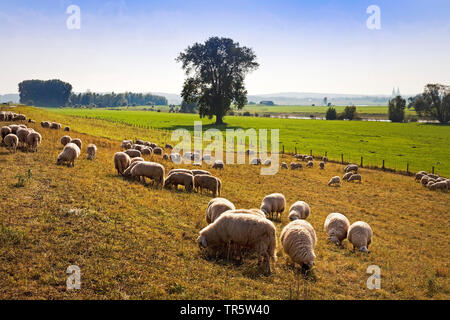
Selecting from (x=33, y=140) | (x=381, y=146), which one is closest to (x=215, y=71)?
(x=381, y=146)

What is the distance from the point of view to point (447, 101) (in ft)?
317

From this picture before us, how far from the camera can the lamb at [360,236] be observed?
499 inches

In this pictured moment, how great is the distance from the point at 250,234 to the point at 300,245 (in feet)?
5.75

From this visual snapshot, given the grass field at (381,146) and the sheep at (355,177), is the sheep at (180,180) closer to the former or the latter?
the sheep at (355,177)

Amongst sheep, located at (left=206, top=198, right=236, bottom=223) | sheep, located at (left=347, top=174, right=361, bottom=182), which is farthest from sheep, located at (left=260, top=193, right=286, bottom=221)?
sheep, located at (left=347, top=174, right=361, bottom=182)

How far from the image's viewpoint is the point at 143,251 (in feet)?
29.7

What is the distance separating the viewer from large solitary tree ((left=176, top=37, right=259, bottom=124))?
256ft

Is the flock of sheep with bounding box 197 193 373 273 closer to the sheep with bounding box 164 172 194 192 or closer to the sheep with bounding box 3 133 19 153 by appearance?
the sheep with bounding box 164 172 194 192

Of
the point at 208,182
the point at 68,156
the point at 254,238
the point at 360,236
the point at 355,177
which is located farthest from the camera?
the point at 355,177

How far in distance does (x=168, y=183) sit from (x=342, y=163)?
31.1 m

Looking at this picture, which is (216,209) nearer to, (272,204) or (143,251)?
(143,251)

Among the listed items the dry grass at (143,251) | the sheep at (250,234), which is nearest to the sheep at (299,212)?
the dry grass at (143,251)

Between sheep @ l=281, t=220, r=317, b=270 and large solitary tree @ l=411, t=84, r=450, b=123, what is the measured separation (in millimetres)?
110323
